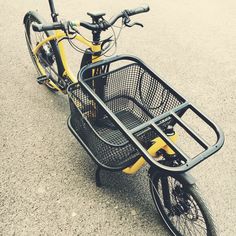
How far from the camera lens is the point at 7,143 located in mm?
2455

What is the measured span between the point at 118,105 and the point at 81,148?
51 centimetres

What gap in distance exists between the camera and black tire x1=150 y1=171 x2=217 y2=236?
180cm

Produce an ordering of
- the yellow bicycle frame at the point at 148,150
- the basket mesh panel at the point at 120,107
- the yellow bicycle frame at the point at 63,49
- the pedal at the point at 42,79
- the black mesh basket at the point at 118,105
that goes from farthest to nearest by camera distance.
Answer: the pedal at the point at 42,79, the yellow bicycle frame at the point at 63,49, the basket mesh panel at the point at 120,107, the black mesh basket at the point at 118,105, the yellow bicycle frame at the point at 148,150

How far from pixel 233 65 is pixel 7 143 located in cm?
291

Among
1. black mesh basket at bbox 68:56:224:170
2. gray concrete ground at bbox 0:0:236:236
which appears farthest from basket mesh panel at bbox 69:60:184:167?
gray concrete ground at bbox 0:0:236:236

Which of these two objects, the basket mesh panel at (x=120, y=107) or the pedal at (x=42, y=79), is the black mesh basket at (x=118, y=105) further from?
the pedal at (x=42, y=79)

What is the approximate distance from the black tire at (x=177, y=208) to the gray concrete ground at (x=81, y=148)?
0.36 ft

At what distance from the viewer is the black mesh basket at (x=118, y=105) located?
5.90 ft

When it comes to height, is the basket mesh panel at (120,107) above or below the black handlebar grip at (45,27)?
below

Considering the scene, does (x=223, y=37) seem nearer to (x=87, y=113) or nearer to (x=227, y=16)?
(x=227, y=16)

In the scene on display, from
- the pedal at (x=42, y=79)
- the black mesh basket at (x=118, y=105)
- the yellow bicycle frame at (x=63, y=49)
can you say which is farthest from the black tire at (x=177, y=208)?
the pedal at (x=42, y=79)

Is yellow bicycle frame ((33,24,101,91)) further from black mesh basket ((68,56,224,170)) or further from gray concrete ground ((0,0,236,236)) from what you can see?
gray concrete ground ((0,0,236,236))

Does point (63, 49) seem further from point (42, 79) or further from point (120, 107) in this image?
point (120, 107)

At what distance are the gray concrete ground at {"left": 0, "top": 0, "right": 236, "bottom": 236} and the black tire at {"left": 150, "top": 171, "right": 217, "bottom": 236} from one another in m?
0.11
